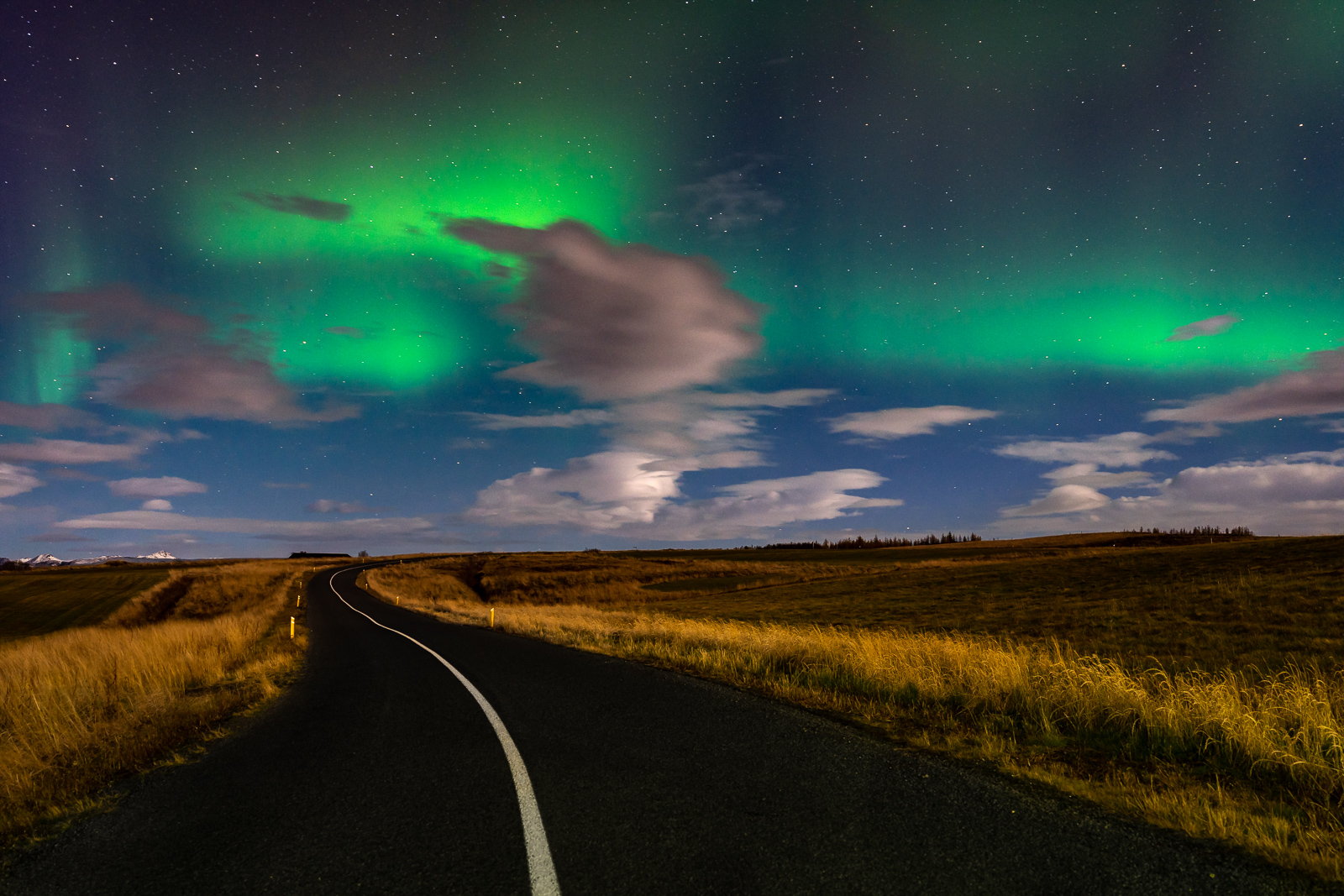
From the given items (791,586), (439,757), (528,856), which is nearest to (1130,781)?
(528,856)

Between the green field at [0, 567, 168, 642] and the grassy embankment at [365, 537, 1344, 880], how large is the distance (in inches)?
1007

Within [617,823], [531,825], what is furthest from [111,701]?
[617,823]

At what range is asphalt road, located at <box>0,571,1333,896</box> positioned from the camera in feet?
13.7

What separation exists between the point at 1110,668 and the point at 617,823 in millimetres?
11107

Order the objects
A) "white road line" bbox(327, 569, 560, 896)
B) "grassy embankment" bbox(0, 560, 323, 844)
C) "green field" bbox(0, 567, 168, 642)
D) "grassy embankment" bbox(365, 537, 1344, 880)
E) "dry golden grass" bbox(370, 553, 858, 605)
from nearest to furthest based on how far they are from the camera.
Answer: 1. "white road line" bbox(327, 569, 560, 896)
2. "grassy embankment" bbox(365, 537, 1344, 880)
3. "grassy embankment" bbox(0, 560, 323, 844)
4. "green field" bbox(0, 567, 168, 642)
5. "dry golden grass" bbox(370, 553, 858, 605)

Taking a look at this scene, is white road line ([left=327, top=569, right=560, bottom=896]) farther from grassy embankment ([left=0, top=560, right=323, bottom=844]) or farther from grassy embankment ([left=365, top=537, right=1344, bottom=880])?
grassy embankment ([left=365, top=537, right=1344, bottom=880])

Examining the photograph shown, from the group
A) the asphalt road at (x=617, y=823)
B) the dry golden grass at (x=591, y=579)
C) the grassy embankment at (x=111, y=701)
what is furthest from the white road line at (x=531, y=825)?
the dry golden grass at (x=591, y=579)

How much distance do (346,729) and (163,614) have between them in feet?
175

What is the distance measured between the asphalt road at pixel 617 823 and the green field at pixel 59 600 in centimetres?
4758

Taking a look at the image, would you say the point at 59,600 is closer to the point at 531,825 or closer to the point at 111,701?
the point at 111,701

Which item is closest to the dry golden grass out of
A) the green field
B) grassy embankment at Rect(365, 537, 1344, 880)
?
grassy embankment at Rect(365, 537, 1344, 880)

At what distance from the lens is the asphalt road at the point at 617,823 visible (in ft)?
13.7

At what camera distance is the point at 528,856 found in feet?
14.9

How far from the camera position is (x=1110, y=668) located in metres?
12.1
